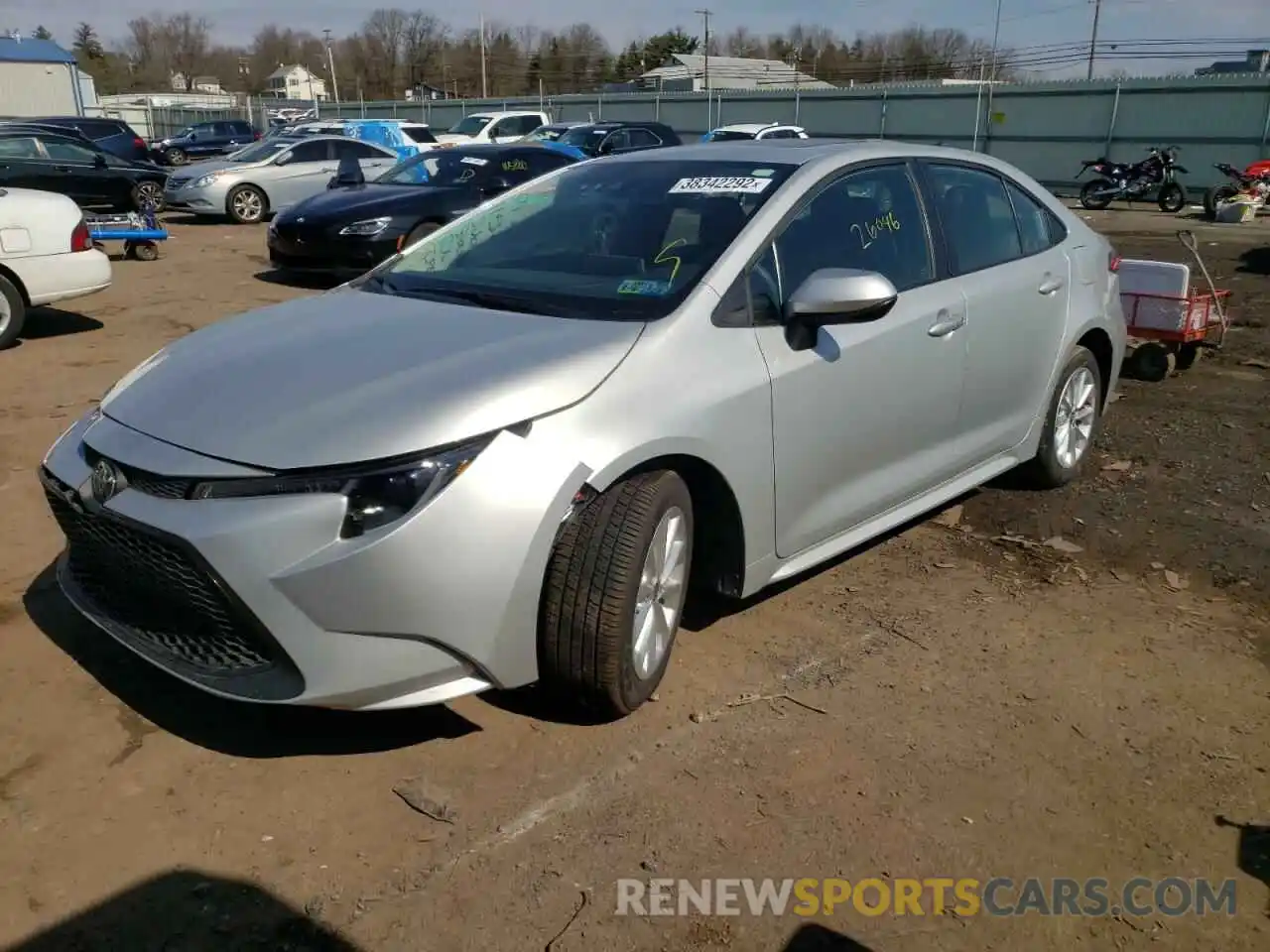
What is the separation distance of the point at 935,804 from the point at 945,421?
1.77 m

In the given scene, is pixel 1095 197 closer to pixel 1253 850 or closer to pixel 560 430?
pixel 1253 850

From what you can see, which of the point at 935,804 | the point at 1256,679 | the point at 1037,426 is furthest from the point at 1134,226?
the point at 935,804

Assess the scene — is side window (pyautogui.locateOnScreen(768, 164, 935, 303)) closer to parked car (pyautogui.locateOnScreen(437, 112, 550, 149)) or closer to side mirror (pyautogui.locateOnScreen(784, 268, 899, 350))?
side mirror (pyautogui.locateOnScreen(784, 268, 899, 350))

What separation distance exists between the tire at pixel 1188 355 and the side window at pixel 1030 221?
10.9 ft

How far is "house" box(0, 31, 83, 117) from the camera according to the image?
4312 centimetres

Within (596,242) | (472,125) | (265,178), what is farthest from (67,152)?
(596,242)

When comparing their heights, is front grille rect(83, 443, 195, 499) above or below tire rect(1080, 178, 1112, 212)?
above

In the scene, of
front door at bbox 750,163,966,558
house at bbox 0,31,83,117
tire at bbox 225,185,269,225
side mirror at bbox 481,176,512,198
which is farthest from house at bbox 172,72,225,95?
front door at bbox 750,163,966,558

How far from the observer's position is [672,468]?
3193mm

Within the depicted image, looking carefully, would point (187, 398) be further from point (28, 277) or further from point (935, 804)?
point (28, 277)

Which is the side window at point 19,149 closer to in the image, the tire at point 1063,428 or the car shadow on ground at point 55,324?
the car shadow on ground at point 55,324

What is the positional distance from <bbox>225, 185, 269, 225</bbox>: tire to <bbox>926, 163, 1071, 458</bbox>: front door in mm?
15251

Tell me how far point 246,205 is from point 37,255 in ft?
33.6

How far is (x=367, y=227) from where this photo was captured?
10492mm
